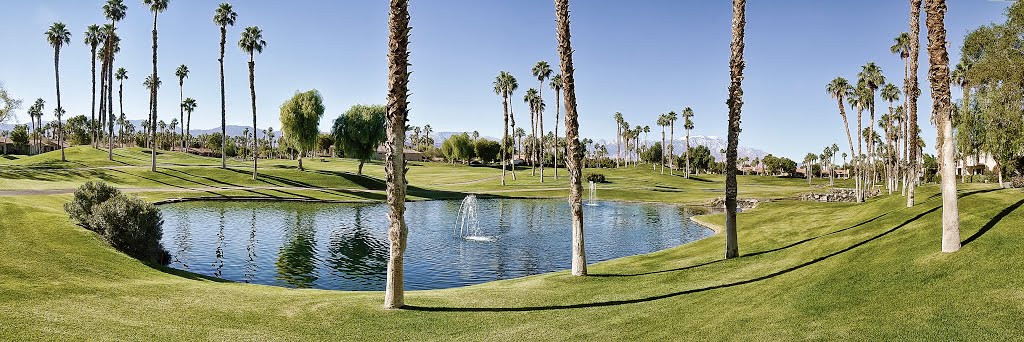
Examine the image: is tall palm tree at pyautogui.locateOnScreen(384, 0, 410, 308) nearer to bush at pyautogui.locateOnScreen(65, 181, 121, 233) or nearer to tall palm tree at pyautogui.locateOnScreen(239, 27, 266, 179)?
bush at pyautogui.locateOnScreen(65, 181, 121, 233)

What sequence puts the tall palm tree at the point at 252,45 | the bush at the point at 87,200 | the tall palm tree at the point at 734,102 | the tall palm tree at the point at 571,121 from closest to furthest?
1. the tall palm tree at the point at 571,121
2. the tall palm tree at the point at 734,102
3. the bush at the point at 87,200
4. the tall palm tree at the point at 252,45

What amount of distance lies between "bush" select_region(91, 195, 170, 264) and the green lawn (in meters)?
0.71

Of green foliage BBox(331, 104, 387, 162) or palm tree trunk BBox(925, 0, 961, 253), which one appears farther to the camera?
green foliage BBox(331, 104, 387, 162)

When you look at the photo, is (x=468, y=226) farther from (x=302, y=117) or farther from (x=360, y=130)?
(x=302, y=117)

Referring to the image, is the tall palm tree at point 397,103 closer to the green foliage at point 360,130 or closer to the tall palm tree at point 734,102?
the tall palm tree at point 734,102

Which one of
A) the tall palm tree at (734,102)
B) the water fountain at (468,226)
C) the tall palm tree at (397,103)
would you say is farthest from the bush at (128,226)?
the tall palm tree at (734,102)

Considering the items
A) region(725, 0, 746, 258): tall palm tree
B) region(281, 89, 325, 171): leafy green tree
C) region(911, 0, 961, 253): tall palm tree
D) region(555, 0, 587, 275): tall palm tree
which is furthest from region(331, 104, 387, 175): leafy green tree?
region(911, 0, 961, 253): tall palm tree

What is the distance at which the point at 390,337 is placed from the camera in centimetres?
1438

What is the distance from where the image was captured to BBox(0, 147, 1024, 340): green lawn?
38.9 ft

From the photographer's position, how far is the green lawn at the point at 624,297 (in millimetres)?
11867

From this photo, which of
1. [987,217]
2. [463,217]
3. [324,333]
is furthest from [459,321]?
[463,217]

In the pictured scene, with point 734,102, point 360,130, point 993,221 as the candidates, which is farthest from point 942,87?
point 360,130

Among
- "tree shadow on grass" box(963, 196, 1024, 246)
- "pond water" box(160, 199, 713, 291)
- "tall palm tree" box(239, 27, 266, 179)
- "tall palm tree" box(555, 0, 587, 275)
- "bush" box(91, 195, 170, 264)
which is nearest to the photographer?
"tree shadow on grass" box(963, 196, 1024, 246)

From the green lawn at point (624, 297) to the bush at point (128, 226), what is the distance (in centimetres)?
71
